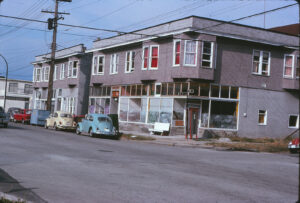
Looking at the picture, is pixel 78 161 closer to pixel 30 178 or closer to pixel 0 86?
pixel 30 178

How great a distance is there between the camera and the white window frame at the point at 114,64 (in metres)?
37.5

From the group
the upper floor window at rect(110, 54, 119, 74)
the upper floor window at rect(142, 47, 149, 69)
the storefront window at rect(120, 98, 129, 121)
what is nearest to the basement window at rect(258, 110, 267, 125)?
the upper floor window at rect(142, 47, 149, 69)

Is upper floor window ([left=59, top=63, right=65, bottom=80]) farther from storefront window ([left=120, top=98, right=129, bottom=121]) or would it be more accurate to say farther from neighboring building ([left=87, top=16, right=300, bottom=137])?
neighboring building ([left=87, top=16, right=300, bottom=137])

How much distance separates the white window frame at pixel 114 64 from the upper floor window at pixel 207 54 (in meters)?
11.0

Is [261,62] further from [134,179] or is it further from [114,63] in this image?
[134,179]

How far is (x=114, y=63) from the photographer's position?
37812 millimetres

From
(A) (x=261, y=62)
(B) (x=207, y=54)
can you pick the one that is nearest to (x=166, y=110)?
(B) (x=207, y=54)

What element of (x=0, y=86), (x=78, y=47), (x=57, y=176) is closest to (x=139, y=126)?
(x=78, y=47)

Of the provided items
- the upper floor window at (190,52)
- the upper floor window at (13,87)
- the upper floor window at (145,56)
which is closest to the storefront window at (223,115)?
the upper floor window at (190,52)

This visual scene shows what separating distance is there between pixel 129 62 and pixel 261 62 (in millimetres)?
11503

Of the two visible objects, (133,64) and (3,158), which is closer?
(3,158)

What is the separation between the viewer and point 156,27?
3234 centimetres

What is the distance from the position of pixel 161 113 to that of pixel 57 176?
2094 centimetres

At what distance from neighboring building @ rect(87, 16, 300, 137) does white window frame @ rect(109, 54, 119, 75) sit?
3.62m
